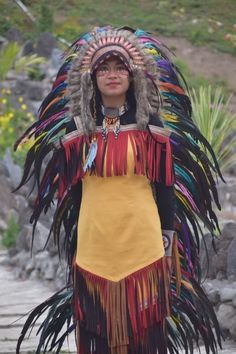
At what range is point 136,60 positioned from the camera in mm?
4551

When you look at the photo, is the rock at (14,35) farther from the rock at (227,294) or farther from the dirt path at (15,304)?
the rock at (227,294)

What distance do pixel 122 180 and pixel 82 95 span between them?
409 millimetres

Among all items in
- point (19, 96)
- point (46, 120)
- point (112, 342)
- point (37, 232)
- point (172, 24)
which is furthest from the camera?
point (172, 24)

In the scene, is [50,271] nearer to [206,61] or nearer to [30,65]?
[30,65]

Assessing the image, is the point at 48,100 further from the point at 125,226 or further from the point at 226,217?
the point at 226,217

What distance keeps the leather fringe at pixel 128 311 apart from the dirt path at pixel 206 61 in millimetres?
17045

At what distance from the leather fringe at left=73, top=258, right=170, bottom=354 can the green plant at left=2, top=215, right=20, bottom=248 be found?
20.6 ft

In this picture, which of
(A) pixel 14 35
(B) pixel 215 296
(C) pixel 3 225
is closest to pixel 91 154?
(B) pixel 215 296

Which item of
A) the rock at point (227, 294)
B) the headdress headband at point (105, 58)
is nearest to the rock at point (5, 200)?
the rock at point (227, 294)

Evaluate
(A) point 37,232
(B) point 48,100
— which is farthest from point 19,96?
(B) point 48,100

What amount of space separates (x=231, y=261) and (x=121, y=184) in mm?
2429

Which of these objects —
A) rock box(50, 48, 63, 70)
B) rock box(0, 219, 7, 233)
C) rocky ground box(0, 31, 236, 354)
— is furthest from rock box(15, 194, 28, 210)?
rock box(50, 48, 63, 70)

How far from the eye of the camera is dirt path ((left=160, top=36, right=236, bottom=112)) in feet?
73.0

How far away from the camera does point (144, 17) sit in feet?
86.4
